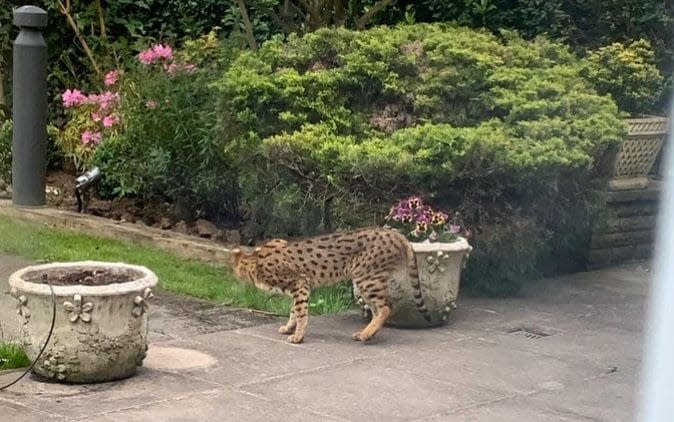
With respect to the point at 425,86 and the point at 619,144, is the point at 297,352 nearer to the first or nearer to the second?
the point at 425,86

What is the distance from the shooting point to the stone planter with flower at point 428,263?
8.33 metres

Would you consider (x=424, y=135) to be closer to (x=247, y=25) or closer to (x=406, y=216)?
(x=406, y=216)

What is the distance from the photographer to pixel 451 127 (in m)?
9.30

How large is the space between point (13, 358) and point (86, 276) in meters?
0.62

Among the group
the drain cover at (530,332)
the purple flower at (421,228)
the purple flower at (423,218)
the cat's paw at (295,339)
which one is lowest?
the cat's paw at (295,339)

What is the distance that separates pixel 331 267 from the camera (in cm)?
805

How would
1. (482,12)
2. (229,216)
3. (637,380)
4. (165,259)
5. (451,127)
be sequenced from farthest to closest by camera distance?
(482,12)
(229,216)
(165,259)
(451,127)
(637,380)

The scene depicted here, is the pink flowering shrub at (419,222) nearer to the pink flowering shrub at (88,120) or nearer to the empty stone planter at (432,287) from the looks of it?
the empty stone planter at (432,287)

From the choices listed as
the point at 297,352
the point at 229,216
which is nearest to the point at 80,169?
the point at 229,216

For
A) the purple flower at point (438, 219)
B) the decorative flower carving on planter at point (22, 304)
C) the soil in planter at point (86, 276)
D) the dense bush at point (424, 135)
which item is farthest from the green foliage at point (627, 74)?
the decorative flower carving on planter at point (22, 304)

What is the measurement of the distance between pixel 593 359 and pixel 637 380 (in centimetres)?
47

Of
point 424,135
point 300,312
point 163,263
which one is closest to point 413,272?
point 300,312

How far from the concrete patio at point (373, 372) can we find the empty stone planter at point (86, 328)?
4.2 inches

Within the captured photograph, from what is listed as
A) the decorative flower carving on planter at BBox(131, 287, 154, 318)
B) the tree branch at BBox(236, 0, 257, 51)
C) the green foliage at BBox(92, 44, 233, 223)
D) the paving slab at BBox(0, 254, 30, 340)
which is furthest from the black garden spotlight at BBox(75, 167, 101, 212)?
the decorative flower carving on planter at BBox(131, 287, 154, 318)
